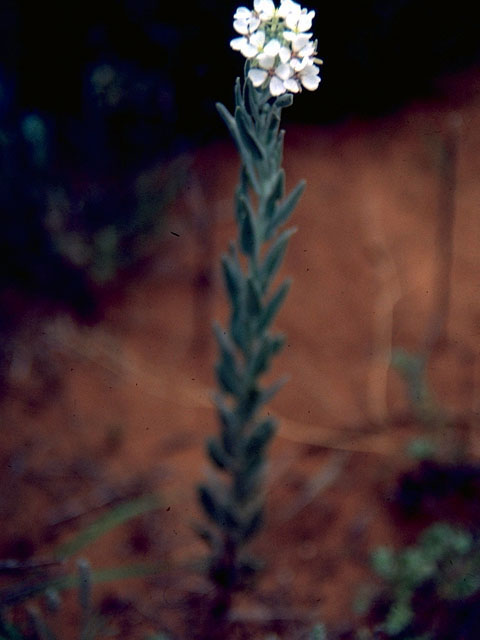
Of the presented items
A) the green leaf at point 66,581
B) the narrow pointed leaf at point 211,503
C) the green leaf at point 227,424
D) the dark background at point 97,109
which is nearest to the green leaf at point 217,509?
the narrow pointed leaf at point 211,503

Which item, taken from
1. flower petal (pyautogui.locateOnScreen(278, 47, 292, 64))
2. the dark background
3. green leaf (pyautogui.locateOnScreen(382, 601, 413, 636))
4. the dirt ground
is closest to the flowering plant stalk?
flower petal (pyautogui.locateOnScreen(278, 47, 292, 64))

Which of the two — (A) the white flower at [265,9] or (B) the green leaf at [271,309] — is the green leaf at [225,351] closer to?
(B) the green leaf at [271,309]

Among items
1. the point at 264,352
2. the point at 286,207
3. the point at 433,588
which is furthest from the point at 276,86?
the point at 433,588

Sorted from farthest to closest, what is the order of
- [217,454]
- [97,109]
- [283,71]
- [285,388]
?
[97,109], [285,388], [217,454], [283,71]

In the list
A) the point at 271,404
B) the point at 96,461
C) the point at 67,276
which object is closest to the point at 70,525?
the point at 96,461

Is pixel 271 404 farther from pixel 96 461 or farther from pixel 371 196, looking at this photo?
pixel 371 196

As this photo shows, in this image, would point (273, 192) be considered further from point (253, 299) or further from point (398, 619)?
point (398, 619)

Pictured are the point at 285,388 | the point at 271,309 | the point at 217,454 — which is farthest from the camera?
the point at 285,388
